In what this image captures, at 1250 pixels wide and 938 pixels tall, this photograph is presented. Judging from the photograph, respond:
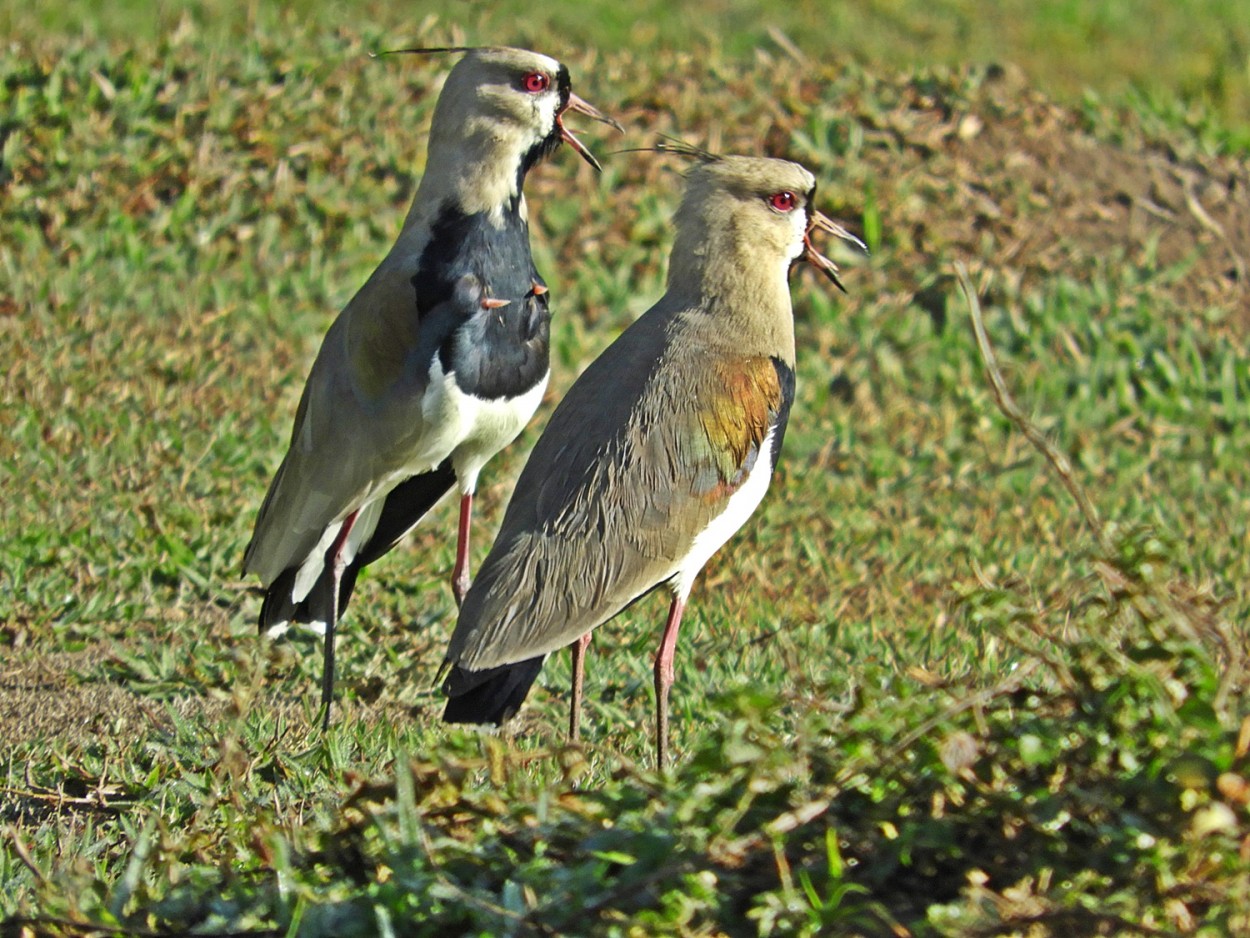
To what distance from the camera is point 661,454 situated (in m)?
4.12

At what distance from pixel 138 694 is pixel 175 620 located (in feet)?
A: 1.49

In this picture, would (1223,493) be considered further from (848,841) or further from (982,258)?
(848,841)

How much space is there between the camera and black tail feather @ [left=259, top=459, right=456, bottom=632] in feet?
15.4

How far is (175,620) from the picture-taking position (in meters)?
4.86

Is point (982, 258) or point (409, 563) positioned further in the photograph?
point (982, 258)

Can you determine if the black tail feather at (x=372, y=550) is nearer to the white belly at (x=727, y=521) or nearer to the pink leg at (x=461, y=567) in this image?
the pink leg at (x=461, y=567)

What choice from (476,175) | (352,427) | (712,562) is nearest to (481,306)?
(476,175)

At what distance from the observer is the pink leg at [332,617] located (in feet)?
14.0

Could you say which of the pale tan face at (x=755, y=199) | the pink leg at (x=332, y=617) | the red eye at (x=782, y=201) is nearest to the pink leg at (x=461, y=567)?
the pink leg at (x=332, y=617)

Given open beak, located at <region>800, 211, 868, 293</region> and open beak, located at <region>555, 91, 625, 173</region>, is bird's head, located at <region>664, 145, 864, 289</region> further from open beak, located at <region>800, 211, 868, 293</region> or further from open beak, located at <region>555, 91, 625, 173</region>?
open beak, located at <region>555, 91, 625, 173</region>

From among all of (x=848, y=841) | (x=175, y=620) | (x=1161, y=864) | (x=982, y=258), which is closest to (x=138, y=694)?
(x=175, y=620)

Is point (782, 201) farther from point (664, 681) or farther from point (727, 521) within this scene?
point (664, 681)

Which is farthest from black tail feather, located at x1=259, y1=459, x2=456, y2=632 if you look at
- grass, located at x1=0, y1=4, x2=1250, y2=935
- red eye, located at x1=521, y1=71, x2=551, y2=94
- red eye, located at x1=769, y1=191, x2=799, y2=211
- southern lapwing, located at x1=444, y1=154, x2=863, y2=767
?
red eye, located at x1=769, y1=191, x2=799, y2=211

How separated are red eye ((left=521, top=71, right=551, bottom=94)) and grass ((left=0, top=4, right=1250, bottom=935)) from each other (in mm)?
1512
